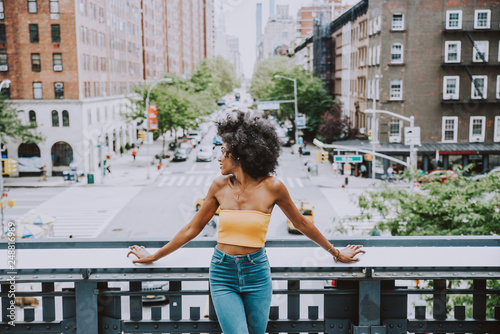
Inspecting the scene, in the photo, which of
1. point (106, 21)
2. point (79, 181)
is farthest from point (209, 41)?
point (79, 181)

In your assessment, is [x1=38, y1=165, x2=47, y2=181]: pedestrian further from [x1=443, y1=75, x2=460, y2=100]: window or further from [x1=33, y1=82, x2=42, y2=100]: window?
[x1=443, y1=75, x2=460, y2=100]: window

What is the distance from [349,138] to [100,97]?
23.5 meters

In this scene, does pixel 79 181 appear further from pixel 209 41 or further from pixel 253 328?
pixel 209 41

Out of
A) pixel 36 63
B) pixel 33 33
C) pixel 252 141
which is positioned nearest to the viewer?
pixel 252 141

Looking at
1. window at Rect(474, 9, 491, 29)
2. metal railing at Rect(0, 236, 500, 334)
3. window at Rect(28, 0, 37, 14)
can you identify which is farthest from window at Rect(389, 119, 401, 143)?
metal railing at Rect(0, 236, 500, 334)

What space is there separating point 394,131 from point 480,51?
910 centimetres

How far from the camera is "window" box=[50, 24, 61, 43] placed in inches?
1743

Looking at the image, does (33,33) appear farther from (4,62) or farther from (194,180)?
(194,180)

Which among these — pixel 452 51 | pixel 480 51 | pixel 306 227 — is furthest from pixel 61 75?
pixel 306 227

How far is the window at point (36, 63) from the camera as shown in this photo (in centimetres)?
4441

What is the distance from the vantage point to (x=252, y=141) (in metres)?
3.85

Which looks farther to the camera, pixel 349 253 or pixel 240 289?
pixel 349 253

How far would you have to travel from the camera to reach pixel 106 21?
173 ft

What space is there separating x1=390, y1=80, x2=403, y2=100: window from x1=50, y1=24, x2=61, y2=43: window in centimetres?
2667
